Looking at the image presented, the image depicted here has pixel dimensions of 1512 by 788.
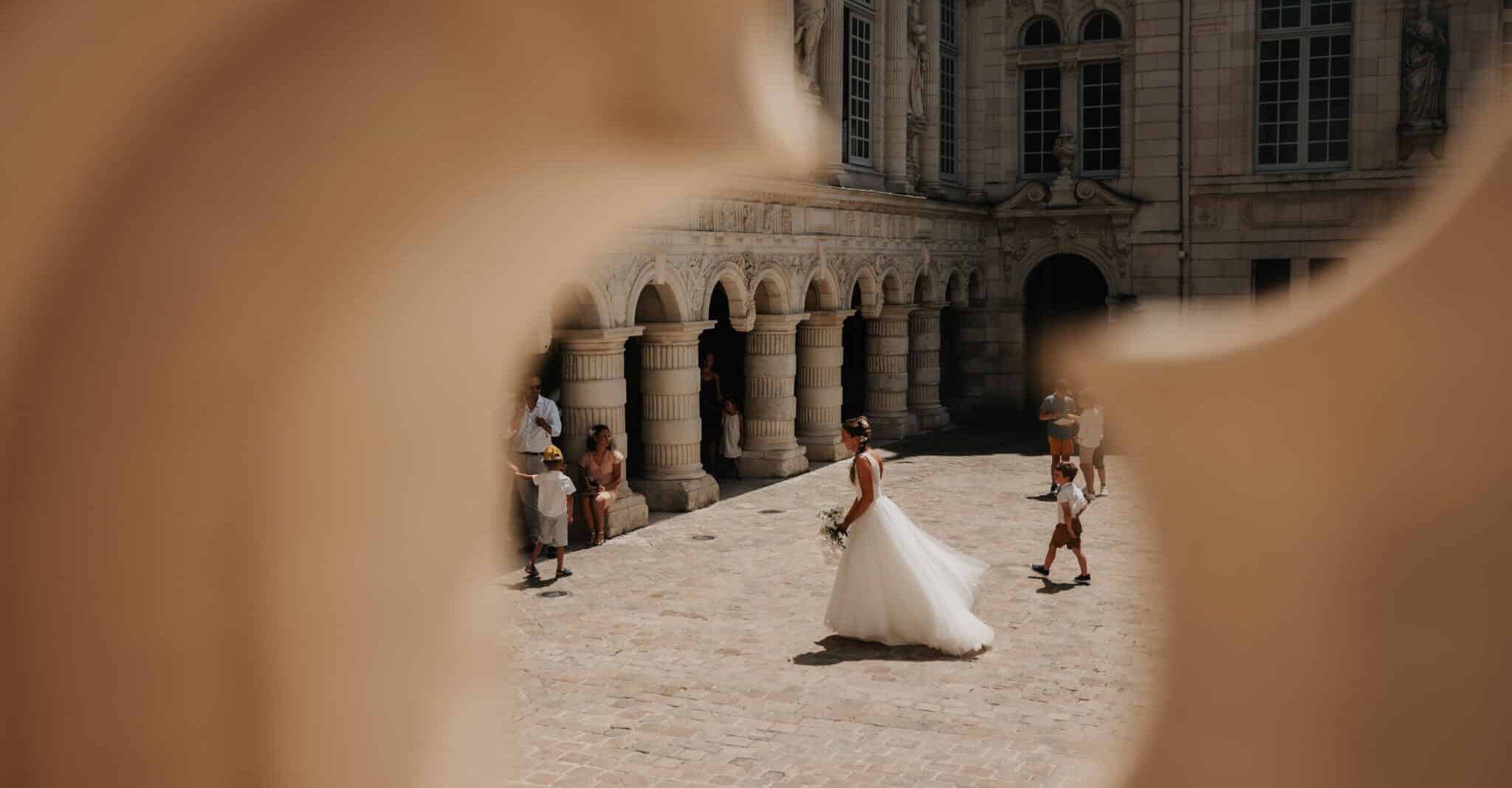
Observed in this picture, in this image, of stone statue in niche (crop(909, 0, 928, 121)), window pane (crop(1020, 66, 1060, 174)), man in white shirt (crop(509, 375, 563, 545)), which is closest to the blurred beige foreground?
man in white shirt (crop(509, 375, 563, 545))

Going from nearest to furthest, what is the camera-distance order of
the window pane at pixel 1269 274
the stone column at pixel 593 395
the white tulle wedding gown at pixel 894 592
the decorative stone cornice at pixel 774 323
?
the white tulle wedding gown at pixel 894 592, the stone column at pixel 593 395, the decorative stone cornice at pixel 774 323, the window pane at pixel 1269 274

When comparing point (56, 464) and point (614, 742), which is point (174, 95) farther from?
point (614, 742)

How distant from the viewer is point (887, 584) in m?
11.8

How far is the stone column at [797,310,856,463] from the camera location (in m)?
23.8

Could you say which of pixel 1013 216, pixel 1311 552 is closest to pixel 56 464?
pixel 1311 552

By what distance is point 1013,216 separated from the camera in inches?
1239

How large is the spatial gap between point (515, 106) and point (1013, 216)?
30.2m

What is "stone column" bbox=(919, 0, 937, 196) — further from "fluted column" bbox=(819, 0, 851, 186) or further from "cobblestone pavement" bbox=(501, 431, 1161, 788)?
"cobblestone pavement" bbox=(501, 431, 1161, 788)

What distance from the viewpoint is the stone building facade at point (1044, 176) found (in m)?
23.7

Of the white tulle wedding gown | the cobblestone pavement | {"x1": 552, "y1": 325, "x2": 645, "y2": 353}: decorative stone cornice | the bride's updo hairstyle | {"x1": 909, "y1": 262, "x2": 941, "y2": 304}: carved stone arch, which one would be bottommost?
the cobblestone pavement

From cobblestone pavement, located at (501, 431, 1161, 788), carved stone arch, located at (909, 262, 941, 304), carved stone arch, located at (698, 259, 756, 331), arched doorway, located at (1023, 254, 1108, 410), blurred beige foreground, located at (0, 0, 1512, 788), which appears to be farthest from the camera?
arched doorway, located at (1023, 254, 1108, 410)

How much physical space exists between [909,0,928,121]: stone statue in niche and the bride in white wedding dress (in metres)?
17.4

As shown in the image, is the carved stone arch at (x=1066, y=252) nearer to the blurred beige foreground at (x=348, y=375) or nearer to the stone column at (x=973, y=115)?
the stone column at (x=973, y=115)

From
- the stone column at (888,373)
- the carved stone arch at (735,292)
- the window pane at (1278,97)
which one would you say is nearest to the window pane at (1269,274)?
the window pane at (1278,97)
